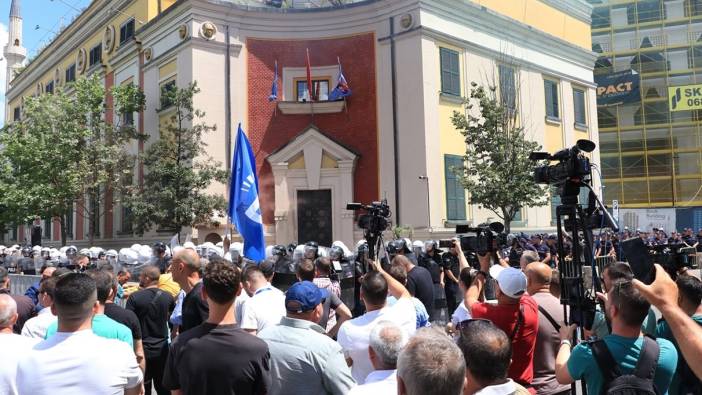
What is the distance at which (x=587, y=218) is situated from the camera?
15.6 feet

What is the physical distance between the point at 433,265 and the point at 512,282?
634cm

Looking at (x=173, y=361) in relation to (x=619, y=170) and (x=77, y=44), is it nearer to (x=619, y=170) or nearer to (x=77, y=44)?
(x=77, y=44)

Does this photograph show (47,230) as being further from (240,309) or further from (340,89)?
(240,309)

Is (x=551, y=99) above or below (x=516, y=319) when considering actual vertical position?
above

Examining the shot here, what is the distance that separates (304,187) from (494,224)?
18.0 meters

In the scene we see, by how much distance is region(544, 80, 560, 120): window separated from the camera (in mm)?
27969

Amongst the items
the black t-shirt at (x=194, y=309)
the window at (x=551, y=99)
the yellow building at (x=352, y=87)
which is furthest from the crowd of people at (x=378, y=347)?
the window at (x=551, y=99)

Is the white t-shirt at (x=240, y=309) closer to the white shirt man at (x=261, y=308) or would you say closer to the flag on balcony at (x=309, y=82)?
the white shirt man at (x=261, y=308)

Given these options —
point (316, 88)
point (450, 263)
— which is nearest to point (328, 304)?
point (450, 263)

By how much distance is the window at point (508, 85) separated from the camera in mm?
24359

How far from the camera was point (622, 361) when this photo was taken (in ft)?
10.4

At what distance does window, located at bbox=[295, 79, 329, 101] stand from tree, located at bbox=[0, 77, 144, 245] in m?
6.75

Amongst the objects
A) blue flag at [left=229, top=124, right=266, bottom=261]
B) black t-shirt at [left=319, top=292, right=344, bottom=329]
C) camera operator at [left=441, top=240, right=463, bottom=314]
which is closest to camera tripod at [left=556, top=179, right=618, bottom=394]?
black t-shirt at [left=319, top=292, right=344, bottom=329]

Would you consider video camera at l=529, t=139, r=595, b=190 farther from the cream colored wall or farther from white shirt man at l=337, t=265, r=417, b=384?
the cream colored wall
